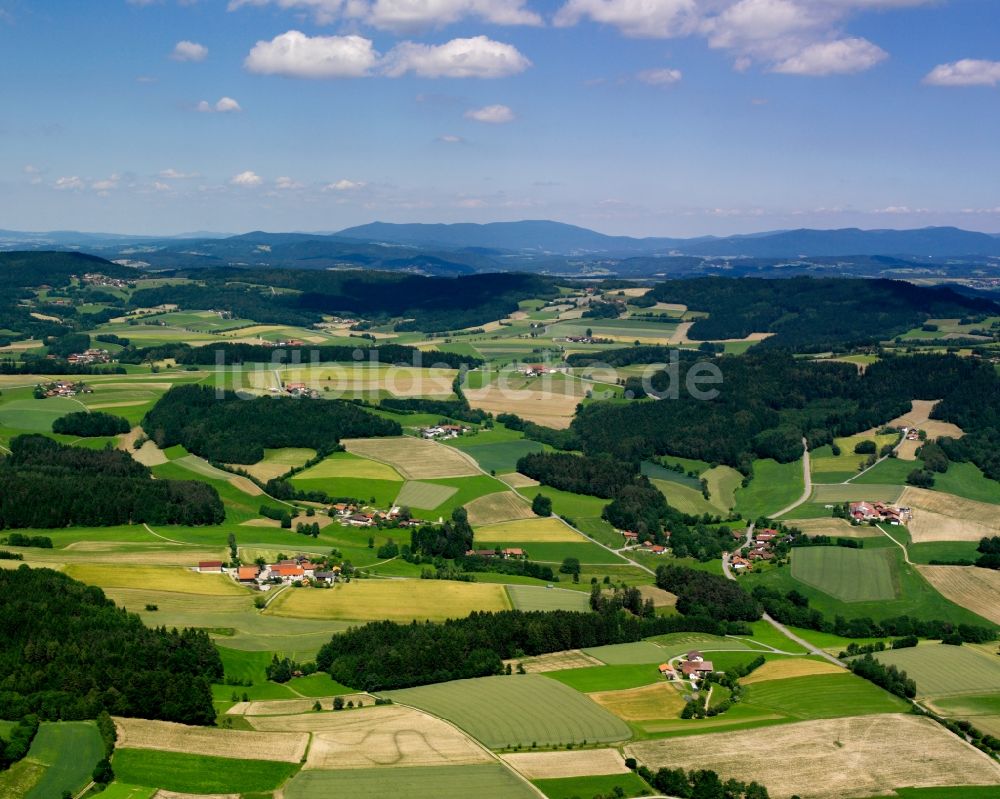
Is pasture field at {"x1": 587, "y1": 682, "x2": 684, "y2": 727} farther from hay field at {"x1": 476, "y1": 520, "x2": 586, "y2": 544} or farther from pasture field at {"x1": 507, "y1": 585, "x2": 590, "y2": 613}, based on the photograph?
hay field at {"x1": 476, "y1": 520, "x2": 586, "y2": 544}

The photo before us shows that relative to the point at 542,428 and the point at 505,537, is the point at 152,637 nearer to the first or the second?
the point at 505,537

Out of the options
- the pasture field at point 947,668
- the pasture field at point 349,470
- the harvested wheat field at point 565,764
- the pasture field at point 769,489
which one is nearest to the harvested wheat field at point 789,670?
the pasture field at point 947,668

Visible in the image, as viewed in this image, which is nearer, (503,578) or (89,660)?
(89,660)

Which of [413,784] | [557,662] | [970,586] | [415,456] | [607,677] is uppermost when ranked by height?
[415,456]

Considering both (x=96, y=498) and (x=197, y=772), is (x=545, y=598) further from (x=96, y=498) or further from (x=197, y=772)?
(x=96, y=498)

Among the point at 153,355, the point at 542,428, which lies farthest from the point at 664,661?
the point at 153,355

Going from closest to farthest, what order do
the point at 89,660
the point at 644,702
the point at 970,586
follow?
1. the point at 89,660
2. the point at 644,702
3. the point at 970,586

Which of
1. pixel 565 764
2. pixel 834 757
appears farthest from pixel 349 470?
pixel 834 757
